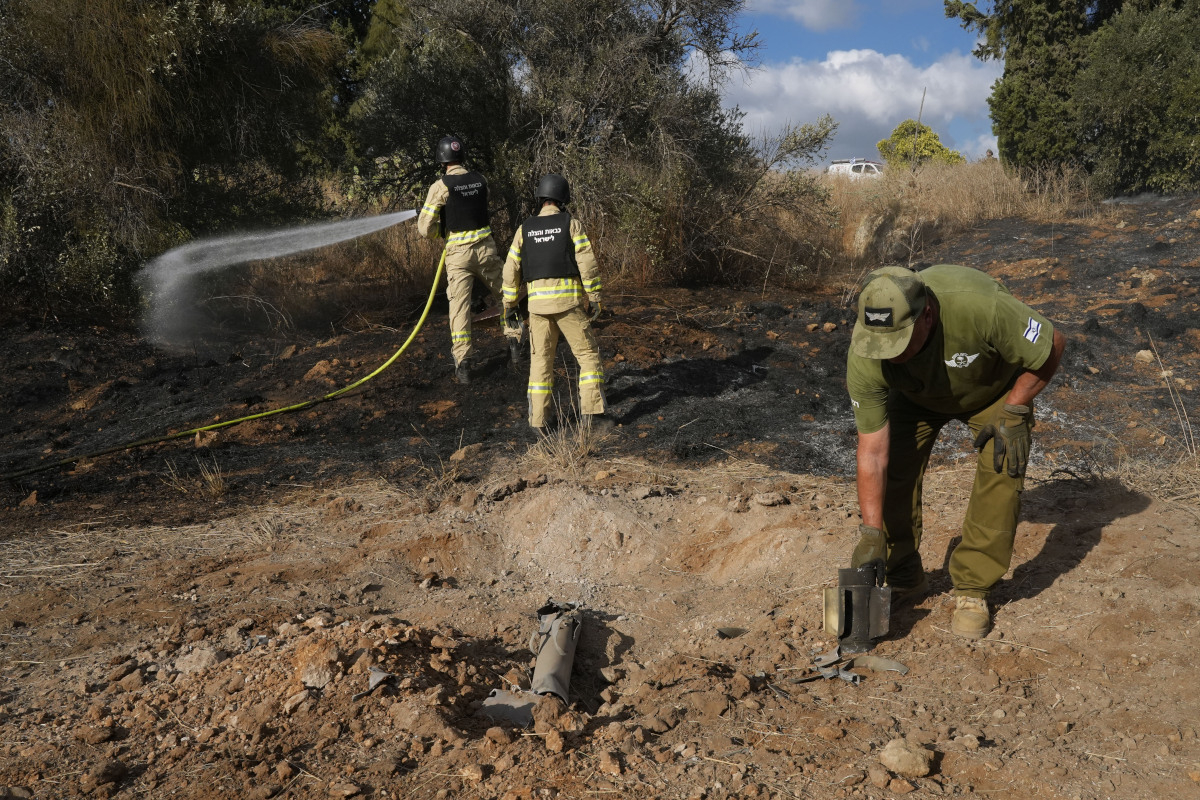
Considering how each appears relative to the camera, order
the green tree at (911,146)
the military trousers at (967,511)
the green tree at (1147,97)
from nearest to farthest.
Result: the military trousers at (967,511) < the green tree at (1147,97) < the green tree at (911,146)

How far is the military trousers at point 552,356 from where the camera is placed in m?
6.28

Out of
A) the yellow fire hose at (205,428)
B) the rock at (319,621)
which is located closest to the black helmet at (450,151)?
the yellow fire hose at (205,428)

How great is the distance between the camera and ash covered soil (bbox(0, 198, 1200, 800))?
2.74 meters

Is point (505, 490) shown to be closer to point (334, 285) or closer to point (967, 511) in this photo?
point (967, 511)

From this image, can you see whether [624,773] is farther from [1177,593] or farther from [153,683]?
[1177,593]

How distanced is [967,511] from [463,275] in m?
5.03

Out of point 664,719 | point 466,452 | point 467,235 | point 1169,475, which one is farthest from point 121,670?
point 1169,475

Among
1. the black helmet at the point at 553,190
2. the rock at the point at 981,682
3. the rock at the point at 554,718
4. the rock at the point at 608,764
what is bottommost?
the rock at the point at 981,682

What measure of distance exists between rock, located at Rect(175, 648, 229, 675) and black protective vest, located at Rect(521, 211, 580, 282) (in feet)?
11.2

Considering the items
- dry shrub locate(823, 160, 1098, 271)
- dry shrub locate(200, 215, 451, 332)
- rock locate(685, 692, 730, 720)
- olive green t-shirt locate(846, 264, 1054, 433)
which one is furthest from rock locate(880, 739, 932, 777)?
dry shrub locate(823, 160, 1098, 271)

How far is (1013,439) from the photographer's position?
323cm

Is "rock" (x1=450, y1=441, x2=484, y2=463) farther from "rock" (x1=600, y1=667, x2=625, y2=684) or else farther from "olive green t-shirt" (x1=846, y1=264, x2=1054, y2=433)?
"olive green t-shirt" (x1=846, y1=264, x2=1054, y2=433)

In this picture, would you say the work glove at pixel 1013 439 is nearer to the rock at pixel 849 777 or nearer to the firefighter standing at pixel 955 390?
the firefighter standing at pixel 955 390

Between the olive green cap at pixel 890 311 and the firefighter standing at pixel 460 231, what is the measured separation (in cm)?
481
